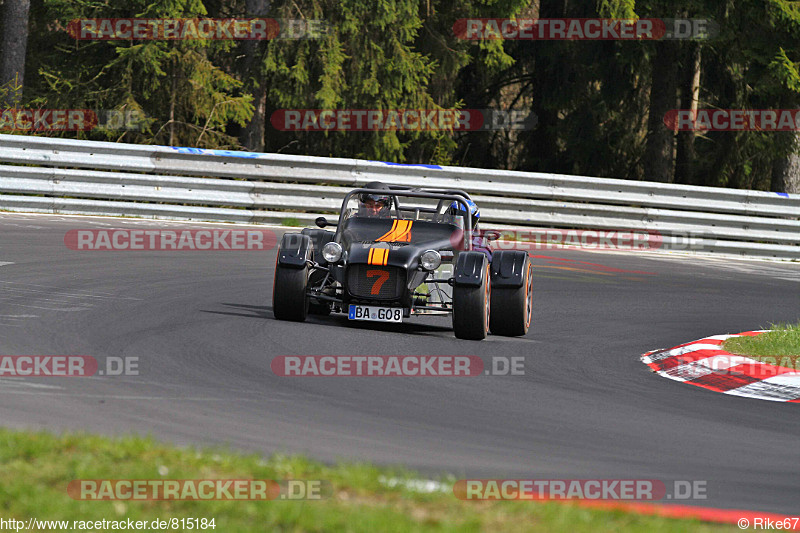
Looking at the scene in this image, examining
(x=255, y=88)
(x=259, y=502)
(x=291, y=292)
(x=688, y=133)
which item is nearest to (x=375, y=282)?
(x=291, y=292)

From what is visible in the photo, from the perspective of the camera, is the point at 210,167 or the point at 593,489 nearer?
the point at 593,489

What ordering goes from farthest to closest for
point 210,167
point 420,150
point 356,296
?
point 420,150
point 210,167
point 356,296

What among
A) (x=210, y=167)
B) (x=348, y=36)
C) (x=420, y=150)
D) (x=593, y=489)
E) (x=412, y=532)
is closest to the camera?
(x=412, y=532)

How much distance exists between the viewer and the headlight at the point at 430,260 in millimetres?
10211

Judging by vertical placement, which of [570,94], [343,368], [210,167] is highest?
[570,94]

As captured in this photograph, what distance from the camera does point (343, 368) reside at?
8.32m

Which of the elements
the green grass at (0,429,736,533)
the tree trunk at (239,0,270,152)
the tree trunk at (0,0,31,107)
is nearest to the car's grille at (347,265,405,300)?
the green grass at (0,429,736,533)

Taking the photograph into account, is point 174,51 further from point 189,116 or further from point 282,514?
point 282,514

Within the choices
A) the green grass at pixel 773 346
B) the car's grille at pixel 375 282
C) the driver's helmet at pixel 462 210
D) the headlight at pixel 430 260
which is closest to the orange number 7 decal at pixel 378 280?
the car's grille at pixel 375 282

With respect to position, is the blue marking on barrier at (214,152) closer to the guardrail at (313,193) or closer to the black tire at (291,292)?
the guardrail at (313,193)

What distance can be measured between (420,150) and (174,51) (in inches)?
248

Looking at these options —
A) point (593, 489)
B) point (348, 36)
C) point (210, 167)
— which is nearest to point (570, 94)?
point (348, 36)

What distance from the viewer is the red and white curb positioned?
843 cm

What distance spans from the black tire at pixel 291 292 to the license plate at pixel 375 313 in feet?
1.63
